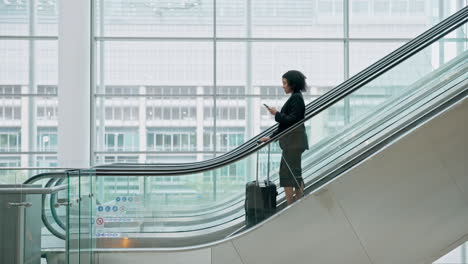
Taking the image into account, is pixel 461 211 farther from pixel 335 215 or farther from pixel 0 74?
pixel 0 74

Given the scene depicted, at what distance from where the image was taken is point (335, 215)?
5949mm

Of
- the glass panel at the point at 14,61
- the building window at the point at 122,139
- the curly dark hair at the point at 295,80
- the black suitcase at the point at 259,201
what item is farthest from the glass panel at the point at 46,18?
the black suitcase at the point at 259,201

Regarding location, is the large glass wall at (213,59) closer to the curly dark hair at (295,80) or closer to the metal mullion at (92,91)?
the metal mullion at (92,91)

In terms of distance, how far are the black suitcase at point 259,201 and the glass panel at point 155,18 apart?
628cm

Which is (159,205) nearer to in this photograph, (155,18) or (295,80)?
(295,80)

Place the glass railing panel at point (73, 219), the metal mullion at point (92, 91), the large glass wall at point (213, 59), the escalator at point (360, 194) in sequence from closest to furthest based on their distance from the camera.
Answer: the glass railing panel at point (73, 219) → the escalator at point (360, 194) → the metal mullion at point (92, 91) → the large glass wall at point (213, 59)

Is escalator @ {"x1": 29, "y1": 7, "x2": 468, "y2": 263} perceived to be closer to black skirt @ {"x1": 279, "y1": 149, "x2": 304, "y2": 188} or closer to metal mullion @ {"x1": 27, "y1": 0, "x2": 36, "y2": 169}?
black skirt @ {"x1": 279, "y1": 149, "x2": 304, "y2": 188}

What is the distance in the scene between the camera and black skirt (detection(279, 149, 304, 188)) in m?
6.20

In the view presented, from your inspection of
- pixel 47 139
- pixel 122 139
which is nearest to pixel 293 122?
pixel 122 139

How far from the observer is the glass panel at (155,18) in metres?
12.1

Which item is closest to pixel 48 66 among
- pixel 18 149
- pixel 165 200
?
pixel 18 149

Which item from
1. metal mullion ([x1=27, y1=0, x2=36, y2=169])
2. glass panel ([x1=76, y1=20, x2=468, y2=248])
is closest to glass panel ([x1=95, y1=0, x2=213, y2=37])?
metal mullion ([x1=27, y1=0, x2=36, y2=169])

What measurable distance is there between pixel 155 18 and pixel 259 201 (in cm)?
680

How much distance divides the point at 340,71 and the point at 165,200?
255 inches
